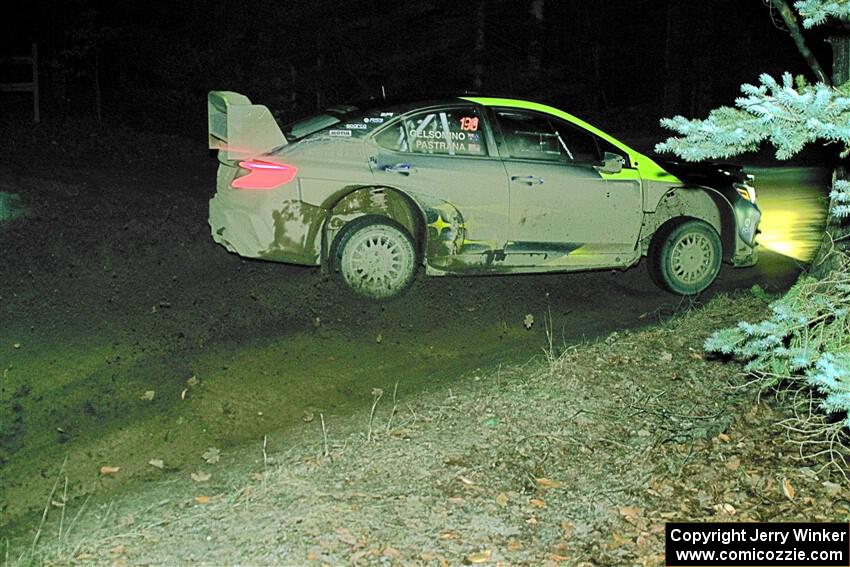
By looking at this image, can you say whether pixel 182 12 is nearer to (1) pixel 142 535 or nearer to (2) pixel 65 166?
(2) pixel 65 166

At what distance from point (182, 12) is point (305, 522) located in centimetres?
1828

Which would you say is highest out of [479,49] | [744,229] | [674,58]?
[674,58]

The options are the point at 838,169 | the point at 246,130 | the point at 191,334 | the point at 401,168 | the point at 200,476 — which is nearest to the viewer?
the point at 200,476

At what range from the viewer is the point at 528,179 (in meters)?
9.26

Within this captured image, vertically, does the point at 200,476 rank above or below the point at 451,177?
below

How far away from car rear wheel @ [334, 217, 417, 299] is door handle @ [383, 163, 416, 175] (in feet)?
1.46

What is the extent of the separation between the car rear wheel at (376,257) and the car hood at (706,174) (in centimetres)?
274

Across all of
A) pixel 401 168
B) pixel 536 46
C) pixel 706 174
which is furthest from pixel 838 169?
pixel 536 46

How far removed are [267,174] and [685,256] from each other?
13.7ft

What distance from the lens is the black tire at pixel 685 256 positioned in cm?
994

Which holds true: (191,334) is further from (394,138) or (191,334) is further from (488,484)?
(488,484)

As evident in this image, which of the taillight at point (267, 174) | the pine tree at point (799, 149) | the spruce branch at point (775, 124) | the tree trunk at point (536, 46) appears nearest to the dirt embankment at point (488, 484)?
the pine tree at point (799, 149)

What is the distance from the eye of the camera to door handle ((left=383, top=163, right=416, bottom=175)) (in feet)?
29.3

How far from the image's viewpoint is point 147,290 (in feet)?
30.8
